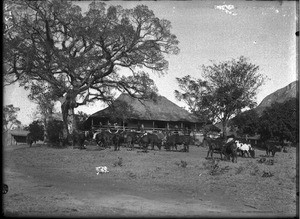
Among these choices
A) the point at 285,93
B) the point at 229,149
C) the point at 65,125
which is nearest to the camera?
the point at 285,93

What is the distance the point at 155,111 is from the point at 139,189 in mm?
18424

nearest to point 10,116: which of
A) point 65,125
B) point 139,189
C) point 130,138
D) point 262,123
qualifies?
point 139,189

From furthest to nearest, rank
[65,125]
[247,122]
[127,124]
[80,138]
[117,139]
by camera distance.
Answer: [127,124] < [65,125] < [247,122] < [80,138] < [117,139]

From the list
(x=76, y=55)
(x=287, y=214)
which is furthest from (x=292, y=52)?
(x=76, y=55)

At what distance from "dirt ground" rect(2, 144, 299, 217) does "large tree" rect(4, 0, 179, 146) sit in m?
3.55

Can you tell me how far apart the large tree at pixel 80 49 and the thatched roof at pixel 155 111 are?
2268 mm

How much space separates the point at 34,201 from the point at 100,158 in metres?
6.17

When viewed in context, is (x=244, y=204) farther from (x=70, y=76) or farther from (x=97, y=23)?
(x=70, y=76)

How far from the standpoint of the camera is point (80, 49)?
15.7 meters

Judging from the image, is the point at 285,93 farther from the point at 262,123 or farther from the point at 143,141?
the point at 262,123

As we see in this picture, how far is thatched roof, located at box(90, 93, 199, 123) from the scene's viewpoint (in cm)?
2364

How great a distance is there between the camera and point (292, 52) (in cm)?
644

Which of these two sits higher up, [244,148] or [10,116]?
[10,116]

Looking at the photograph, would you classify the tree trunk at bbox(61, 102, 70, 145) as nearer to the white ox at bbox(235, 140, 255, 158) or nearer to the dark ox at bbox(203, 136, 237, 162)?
the dark ox at bbox(203, 136, 237, 162)
